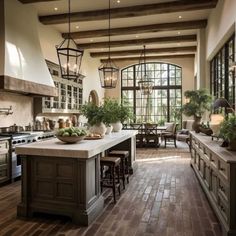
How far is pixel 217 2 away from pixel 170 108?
720 cm

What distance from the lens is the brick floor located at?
9.90 ft

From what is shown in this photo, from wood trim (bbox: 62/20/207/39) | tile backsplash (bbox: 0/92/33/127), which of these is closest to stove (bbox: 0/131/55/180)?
tile backsplash (bbox: 0/92/33/127)

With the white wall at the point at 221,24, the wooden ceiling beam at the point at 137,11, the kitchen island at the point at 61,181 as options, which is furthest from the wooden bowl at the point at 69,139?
the wooden ceiling beam at the point at 137,11

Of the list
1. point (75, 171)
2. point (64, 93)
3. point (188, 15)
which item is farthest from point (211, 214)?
point (64, 93)

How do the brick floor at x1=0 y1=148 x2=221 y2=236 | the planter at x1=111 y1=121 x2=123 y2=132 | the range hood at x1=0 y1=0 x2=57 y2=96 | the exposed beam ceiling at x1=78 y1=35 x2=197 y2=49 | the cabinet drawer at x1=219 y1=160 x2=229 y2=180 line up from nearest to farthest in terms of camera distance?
the cabinet drawer at x1=219 y1=160 x2=229 y2=180, the brick floor at x1=0 y1=148 x2=221 y2=236, the range hood at x1=0 y1=0 x2=57 y2=96, the planter at x1=111 y1=121 x2=123 y2=132, the exposed beam ceiling at x1=78 y1=35 x2=197 y2=49

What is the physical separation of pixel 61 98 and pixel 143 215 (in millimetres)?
5760

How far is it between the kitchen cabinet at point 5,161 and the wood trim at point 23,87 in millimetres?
1080

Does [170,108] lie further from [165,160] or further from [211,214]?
[211,214]

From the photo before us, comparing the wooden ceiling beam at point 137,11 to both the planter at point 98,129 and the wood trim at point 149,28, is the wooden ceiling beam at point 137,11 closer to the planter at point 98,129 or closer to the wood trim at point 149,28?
the wood trim at point 149,28

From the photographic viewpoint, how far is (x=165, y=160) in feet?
24.7

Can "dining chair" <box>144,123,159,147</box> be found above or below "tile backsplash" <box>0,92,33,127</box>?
below

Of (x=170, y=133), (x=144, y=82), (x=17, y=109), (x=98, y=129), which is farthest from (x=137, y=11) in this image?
(x=170, y=133)

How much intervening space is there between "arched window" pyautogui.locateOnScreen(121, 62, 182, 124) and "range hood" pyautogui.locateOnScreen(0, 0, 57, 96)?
6.71m

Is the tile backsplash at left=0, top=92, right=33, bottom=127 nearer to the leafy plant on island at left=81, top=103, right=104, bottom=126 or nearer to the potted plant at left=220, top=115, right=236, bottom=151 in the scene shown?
the leafy plant on island at left=81, top=103, right=104, bottom=126
